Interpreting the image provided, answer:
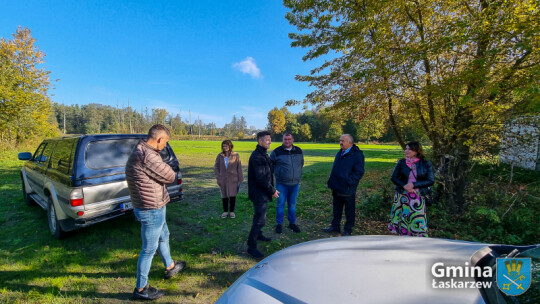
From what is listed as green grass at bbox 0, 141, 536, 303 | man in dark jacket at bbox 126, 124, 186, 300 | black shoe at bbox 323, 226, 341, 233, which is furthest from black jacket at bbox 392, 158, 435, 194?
man in dark jacket at bbox 126, 124, 186, 300

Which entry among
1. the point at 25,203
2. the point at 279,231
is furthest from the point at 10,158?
the point at 279,231

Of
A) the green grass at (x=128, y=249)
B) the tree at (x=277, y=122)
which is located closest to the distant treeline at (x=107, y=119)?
the tree at (x=277, y=122)

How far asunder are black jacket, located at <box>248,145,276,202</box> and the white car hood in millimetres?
1464

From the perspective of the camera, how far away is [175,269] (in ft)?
9.71

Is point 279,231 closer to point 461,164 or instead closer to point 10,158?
point 461,164

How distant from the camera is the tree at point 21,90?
15.9 m

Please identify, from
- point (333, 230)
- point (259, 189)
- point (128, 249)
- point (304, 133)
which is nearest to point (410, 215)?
point (333, 230)

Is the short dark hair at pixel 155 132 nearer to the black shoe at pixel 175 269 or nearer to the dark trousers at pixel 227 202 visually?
the black shoe at pixel 175 269

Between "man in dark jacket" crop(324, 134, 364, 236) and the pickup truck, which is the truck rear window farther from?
"man in dark jacket" crop(324, 134, 364, 236)

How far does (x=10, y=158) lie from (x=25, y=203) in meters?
13.6

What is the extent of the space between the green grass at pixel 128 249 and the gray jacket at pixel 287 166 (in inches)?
42.8

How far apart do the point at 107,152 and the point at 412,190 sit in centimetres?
516

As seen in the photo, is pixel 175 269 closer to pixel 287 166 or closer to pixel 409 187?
pixel 287 166

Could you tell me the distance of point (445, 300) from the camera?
42.9 inches
